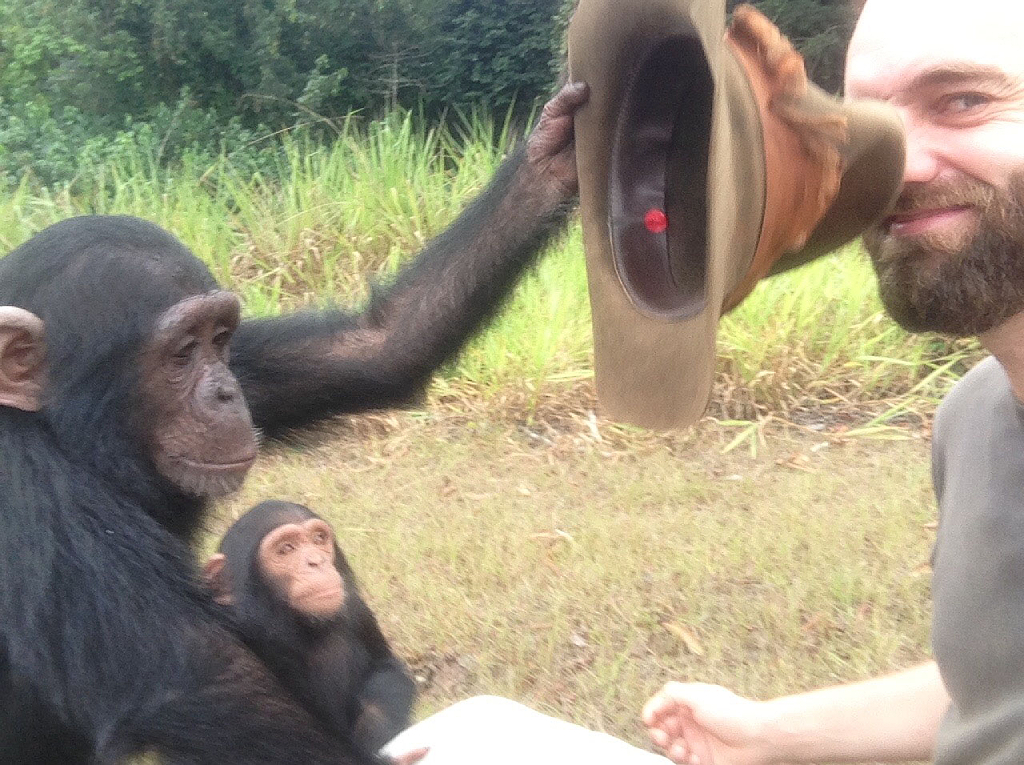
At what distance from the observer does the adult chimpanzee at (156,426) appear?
1.89 m

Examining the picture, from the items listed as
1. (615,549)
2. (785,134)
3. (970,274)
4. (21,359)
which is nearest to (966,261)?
(970,274)

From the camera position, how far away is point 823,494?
444 centimetres

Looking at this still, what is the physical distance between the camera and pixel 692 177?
1.43 metres

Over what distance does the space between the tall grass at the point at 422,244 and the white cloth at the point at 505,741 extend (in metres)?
2.51

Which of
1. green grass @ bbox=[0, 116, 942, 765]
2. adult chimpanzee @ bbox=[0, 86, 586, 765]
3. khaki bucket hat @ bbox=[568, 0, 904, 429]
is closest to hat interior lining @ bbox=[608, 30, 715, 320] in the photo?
khaki bucket hat @ bbox=[568, 0, 904, 429]

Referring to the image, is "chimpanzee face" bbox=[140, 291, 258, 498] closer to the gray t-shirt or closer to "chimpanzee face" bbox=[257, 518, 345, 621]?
"chimpanzee face" bbox=[257, 518, 345, 621]

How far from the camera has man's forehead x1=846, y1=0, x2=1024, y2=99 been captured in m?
1.46

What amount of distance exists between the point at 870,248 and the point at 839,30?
8.79 m

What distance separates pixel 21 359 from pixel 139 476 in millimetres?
317

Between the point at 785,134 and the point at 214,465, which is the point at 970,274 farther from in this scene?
the point at 214,465

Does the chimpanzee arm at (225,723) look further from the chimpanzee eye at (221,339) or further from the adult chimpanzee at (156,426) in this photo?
the chimpanzee eye at (221,339)

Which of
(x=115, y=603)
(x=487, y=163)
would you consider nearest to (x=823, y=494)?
(x=115, y=603)

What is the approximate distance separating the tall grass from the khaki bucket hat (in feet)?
10.4

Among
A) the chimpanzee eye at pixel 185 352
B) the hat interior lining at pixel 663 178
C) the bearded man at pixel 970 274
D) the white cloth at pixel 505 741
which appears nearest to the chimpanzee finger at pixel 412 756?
the white cloth at pixel 505 741
